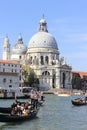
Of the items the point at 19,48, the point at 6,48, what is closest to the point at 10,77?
the point at 6,48

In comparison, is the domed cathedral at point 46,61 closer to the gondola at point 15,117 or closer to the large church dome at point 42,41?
the large church dome at point 42,41

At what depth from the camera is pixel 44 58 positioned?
9912cm

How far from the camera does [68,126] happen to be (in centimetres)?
2256

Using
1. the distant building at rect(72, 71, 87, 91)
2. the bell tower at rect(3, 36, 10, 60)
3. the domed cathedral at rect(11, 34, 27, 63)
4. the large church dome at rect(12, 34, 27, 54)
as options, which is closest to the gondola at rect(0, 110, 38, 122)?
the bell tower at rect(3, 36, 10, 60)

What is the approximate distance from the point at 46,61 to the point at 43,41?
4.64 metres

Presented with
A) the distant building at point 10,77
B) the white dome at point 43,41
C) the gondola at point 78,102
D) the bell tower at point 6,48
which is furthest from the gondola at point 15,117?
the bell tower at point 6,48

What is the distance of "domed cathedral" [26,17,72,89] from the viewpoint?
93875mm

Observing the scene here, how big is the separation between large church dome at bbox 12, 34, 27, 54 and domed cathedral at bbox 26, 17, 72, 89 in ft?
13.9

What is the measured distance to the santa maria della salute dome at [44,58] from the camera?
9400 centimetres

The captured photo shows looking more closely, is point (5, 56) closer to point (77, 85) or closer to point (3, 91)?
point (77, 85)

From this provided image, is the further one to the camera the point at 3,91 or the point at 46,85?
the point at 46,85

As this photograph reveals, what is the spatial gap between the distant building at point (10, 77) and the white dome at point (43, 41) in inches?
1034

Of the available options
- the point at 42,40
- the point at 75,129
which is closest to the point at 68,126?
the point at 75,129

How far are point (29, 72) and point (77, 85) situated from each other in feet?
70.8
